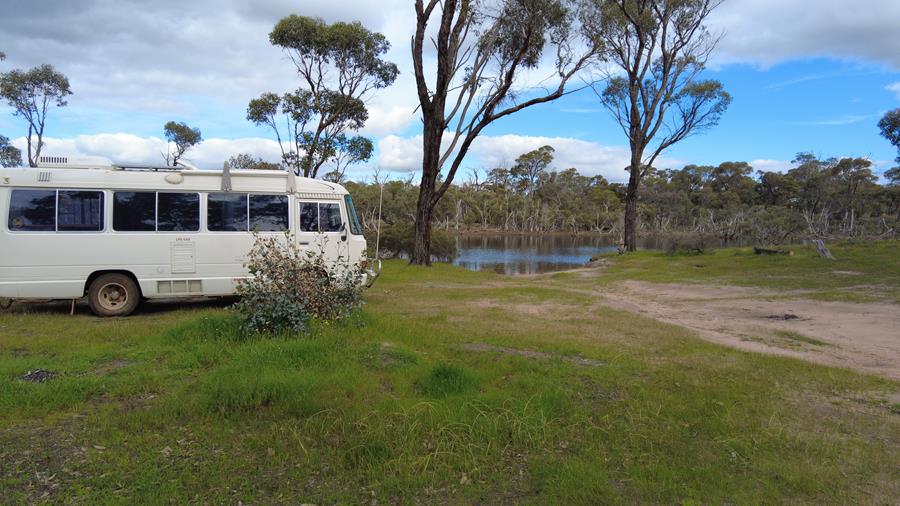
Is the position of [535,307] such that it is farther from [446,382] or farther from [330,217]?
[446,382]

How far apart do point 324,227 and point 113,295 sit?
3.97 meters

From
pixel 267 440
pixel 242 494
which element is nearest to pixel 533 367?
pixel 267 440

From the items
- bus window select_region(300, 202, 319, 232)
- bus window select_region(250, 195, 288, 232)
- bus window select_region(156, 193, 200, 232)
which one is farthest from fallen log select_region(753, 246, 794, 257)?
bus window select_region(156, 193, 200, 232)

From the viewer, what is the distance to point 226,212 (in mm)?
10016

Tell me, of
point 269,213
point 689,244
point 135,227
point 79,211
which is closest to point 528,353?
point 269,213

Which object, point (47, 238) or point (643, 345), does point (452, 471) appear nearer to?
point (643, 345)

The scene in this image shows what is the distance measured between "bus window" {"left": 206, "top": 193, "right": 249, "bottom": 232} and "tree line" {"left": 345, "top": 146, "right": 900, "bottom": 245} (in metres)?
40.5

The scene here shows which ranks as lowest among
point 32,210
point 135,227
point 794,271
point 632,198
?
point 794,271

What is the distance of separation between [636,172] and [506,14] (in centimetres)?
1368

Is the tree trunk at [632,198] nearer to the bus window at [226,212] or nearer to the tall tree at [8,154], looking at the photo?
the bus window at [226,212]

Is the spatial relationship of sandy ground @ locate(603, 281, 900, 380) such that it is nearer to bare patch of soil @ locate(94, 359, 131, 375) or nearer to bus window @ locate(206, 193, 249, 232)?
bare patch of soil @ locate(94, 359, 131, 375)

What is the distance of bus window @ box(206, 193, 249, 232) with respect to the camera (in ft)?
32.5

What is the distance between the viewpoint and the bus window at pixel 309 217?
10562 millimetres

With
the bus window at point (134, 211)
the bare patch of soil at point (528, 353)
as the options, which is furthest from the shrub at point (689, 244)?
the bus window at point (134, 211)
